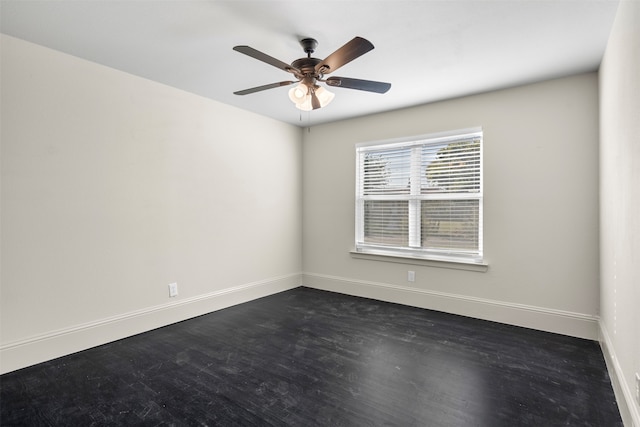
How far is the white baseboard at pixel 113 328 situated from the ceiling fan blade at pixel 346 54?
268cm

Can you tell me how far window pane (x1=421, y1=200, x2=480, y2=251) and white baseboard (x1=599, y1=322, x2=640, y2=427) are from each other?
4.47 ft

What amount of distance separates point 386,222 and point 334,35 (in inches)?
97.0

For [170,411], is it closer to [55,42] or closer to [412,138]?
[55,42]

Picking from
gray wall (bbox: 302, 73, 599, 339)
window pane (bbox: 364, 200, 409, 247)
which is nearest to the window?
window pane (bbox: 364, 200, 409, 247)

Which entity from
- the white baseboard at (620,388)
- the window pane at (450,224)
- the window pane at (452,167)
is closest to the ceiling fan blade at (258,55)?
the window pane at (452,167)

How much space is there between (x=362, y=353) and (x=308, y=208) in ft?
8.52

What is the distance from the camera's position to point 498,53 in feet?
8.26

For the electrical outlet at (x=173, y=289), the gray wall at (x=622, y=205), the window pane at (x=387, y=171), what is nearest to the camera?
the gray wall at (x=622, y=205)

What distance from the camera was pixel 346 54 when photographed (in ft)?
6.35

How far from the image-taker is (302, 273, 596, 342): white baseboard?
2900 millimetres

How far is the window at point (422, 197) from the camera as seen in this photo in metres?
3.52

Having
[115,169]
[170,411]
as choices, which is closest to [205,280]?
[115,169]

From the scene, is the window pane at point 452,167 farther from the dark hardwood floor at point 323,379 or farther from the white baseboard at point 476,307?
the dark hardwood floor at point 323,379

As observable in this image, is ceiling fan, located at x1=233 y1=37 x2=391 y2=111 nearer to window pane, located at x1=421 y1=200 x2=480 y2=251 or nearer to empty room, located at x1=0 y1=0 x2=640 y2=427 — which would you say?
empty room, located at x1=0 y1=0 x2=640 y2=427
